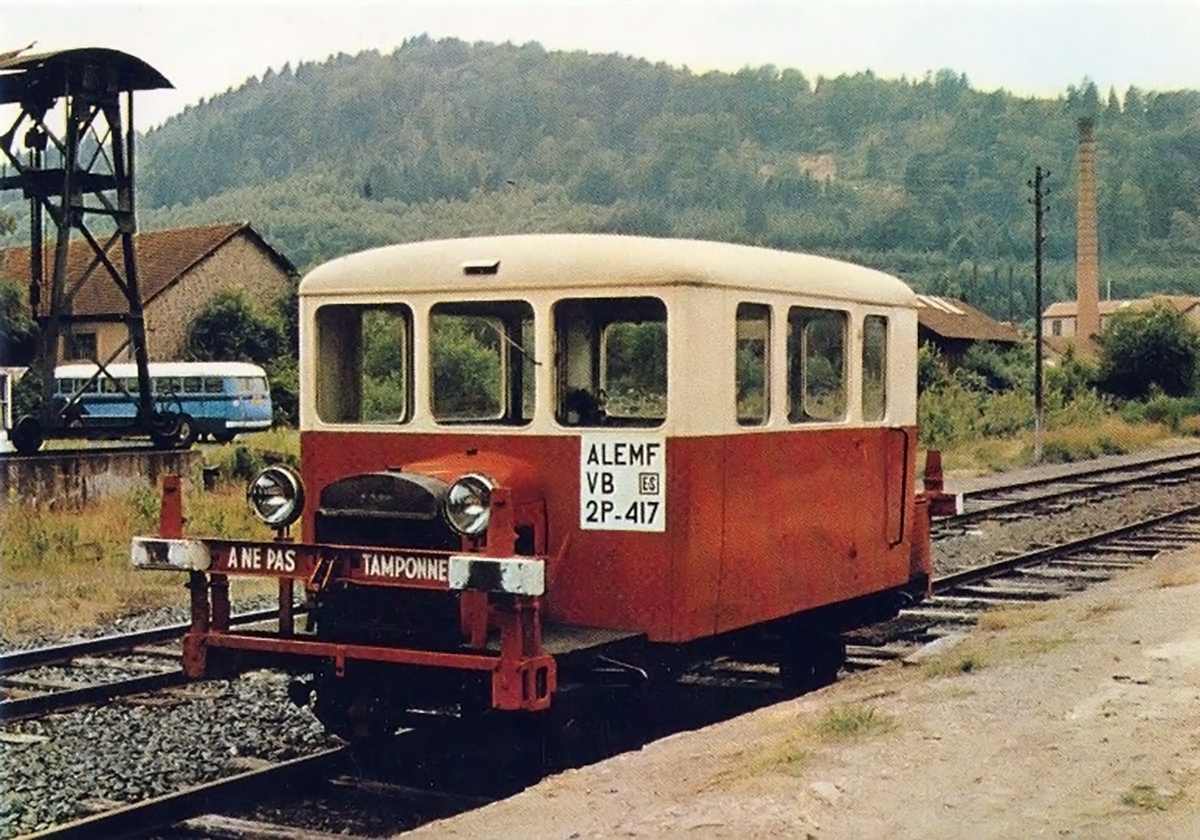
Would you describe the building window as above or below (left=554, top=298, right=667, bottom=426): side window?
above

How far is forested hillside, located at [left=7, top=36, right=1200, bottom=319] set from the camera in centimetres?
8825

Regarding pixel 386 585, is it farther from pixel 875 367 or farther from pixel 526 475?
pixel 875 367

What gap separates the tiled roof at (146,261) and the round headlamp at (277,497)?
1422 inches

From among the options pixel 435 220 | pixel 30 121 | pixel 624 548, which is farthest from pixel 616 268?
pixel 435 220

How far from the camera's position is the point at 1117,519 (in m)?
19.4

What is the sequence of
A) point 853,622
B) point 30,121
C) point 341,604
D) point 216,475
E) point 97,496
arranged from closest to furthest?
point 341,604 < point 853,622 < point 97,496 < point 30,121 < point 216,475

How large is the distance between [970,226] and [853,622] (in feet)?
408

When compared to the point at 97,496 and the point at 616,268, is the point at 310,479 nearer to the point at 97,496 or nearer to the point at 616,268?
the point at 616,268

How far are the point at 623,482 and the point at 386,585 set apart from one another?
1.21m

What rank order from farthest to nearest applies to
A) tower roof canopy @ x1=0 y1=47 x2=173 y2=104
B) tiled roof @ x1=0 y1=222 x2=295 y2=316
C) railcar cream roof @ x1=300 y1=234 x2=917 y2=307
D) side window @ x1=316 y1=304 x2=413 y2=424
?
tiled roof @ x1=0 y1=222 x2=295 y2=316 → tower roof canopy @ x1=0 y1=47 x2=173 y2=104 → side window @ x1=316 y1=304 x2=413 y2=424 → railcar cream roof @ x1=300 y1=234 x2=917 y2=307

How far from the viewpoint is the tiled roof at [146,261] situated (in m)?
42.8

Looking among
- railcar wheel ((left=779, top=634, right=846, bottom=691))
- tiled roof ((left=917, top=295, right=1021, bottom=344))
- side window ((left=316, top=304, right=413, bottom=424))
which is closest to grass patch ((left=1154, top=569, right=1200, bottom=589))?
railcar wheel ((left=779, top=634, right=846, bottom=691))

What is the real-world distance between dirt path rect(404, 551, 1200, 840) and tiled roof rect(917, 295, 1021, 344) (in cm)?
4901

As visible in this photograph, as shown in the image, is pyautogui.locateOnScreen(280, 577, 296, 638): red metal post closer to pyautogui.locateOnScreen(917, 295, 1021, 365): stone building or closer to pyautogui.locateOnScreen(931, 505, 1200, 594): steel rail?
pyautogui.locateOnScreen(931, 505, 1200, 594): steel rail
